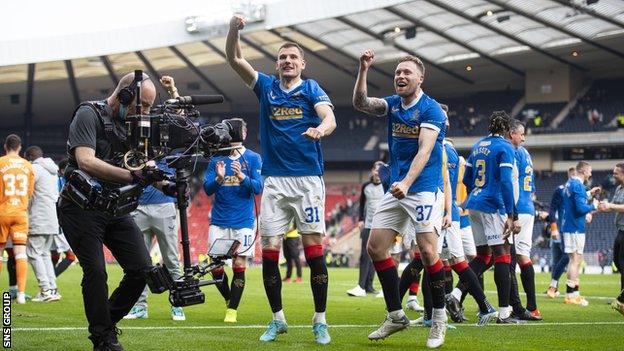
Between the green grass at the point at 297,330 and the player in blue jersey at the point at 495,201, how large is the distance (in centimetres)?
61

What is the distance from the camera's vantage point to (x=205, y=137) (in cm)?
686

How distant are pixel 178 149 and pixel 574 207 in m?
10.4

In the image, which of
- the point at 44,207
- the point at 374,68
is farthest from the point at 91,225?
the point at 374,68

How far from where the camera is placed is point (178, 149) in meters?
6.89

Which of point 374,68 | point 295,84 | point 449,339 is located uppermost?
point 374,68

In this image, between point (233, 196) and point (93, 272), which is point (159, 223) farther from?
point (93, 272)

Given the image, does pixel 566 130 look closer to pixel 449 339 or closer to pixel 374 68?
pixel 374 68

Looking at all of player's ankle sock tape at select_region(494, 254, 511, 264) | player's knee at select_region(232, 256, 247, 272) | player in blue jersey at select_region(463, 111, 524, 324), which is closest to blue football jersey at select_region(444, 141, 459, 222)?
player in blue jersey at select_region(463, 111, 524, 324)

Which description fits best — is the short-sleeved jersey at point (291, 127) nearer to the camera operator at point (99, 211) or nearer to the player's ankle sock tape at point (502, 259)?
the camera operator at point (99, 211)

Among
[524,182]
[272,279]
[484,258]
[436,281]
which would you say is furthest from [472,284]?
[272,279]

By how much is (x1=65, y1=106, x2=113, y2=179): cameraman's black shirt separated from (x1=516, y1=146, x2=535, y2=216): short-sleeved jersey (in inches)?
236

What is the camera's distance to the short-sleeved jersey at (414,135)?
26.5 feet

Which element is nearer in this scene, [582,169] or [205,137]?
[205,137]

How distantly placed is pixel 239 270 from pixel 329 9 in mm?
28571
